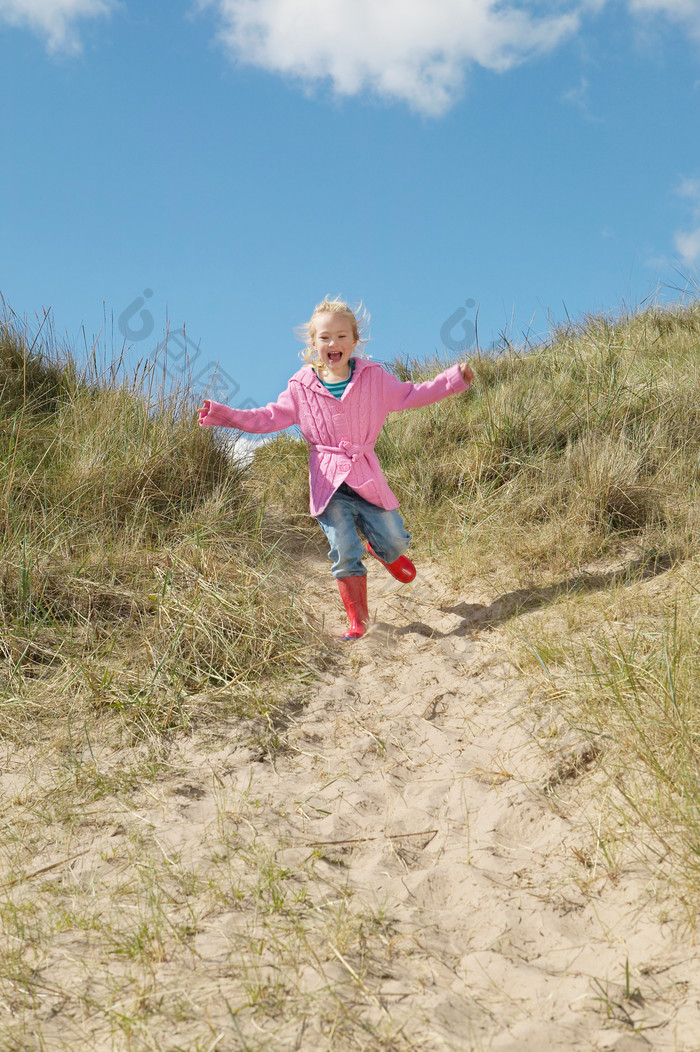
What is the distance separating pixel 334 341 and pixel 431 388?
551mm

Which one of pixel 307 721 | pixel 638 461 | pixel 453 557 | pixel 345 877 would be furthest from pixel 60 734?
pixel 638 461

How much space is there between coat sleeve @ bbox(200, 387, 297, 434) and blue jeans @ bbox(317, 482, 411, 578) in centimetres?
48

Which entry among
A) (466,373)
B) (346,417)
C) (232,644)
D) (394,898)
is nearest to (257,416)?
(346,417)

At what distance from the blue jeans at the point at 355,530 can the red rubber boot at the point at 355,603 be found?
45mm

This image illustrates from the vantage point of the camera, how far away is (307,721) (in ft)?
11.7

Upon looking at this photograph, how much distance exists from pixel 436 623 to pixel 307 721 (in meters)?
1.06

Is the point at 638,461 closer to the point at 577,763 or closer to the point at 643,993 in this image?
the point at 577,763

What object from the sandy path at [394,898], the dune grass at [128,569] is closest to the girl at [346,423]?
the dune grass at [128,569]

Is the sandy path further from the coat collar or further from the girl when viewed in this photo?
the coat collar

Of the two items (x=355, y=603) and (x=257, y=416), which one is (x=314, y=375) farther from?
(x=355, y=603)

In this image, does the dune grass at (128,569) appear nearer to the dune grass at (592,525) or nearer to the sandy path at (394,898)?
the sandy path at (394,898)

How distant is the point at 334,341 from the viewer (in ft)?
13.4

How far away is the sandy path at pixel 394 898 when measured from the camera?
6.60ft

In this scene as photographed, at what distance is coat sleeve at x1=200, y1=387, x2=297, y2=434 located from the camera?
4.22m
